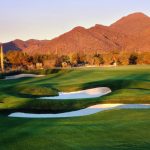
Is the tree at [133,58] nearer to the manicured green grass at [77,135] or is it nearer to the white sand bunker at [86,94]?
the white sand bunker at [86,94]

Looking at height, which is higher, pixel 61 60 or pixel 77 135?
pixel 61 60

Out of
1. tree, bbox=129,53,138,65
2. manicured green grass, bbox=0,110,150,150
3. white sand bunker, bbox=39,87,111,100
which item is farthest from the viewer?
tree, bbox=129,53,138,65

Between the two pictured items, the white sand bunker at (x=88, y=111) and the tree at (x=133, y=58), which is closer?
the white sand bunker at (x=88, y=111)

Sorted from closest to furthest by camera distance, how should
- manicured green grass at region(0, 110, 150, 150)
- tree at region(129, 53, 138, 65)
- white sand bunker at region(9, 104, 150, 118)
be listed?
manicured green grass at region(0, 110, 150, 150), white sand bunker at region(9, 104, 150, 118), tree at region(129, 53, 138, 65)

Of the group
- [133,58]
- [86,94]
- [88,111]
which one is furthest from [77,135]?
[133,58]

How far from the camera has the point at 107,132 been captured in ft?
42.7

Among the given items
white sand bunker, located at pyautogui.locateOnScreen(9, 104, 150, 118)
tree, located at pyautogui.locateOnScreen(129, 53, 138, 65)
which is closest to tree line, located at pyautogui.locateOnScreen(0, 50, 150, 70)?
tree, located at pyautogui.locateOnScreen(129, 53, 138, 65)

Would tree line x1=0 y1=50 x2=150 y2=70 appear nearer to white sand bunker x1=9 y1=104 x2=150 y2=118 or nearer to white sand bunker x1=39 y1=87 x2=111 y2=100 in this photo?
white sand bunker x1=39 y1=87 x2=111 y2=100

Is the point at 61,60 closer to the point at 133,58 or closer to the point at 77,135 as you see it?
the point at 133,58

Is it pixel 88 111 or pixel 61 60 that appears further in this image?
pixel 61 60

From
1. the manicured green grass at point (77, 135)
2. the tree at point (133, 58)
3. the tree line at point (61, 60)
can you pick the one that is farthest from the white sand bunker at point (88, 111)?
the tree at point (133, 58)

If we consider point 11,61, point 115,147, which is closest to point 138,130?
point 115,147

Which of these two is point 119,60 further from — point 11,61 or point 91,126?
point 91,126

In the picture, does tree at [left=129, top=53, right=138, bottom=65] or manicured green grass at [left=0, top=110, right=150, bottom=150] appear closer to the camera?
manicured green grass at [left=0, top=110, right=150, bottom=150]
